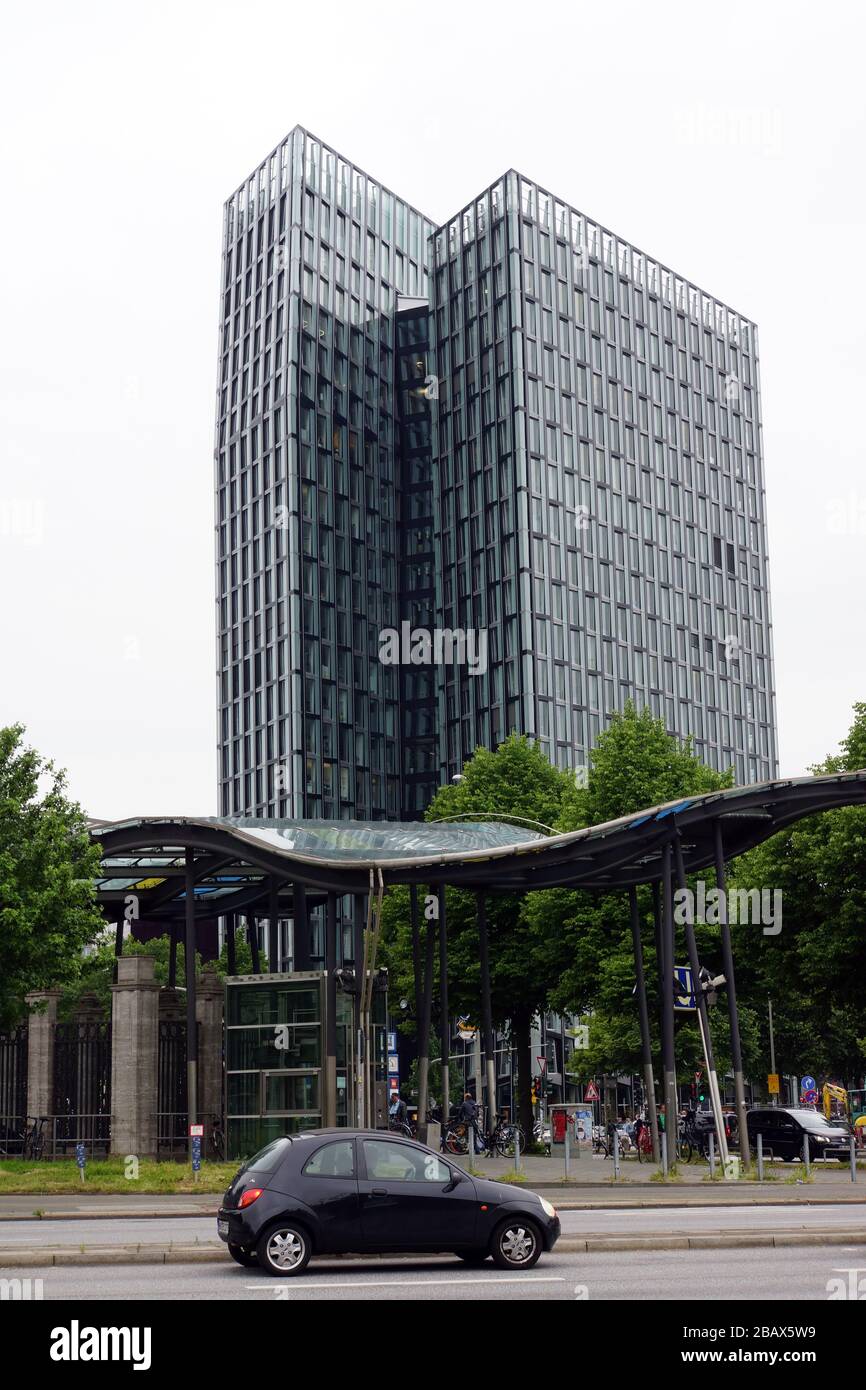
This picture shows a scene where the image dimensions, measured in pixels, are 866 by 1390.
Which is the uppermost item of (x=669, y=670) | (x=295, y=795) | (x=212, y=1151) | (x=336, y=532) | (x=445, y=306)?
(x=445, y=306)

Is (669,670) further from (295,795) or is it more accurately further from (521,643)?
(295,795)

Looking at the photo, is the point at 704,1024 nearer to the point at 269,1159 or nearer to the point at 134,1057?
the point at 134,1057

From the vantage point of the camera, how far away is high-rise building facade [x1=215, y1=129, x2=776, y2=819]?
121250 mm

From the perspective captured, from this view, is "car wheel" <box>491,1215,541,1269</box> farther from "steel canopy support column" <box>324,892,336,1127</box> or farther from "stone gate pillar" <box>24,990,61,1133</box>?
"stone gate pillar" <box>24,990,61,1133</box>

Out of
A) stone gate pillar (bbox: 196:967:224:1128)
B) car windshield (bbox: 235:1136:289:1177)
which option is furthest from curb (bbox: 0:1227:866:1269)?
stone gate pillar (bbox: 196:967:224:1128)

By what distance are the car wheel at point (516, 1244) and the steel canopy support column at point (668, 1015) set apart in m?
18.3

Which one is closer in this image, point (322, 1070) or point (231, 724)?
point (322, 1070)

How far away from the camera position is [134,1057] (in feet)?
127

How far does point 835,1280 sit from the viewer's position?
541 inches

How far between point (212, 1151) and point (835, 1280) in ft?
90.5

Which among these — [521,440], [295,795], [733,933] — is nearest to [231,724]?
[295,795]

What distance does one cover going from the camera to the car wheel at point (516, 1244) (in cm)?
1620

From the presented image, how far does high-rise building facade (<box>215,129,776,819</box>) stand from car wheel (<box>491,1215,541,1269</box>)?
9716 cm

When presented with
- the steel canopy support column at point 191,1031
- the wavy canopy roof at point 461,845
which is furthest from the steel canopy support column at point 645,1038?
the steel canopy support column at point 191,1031
